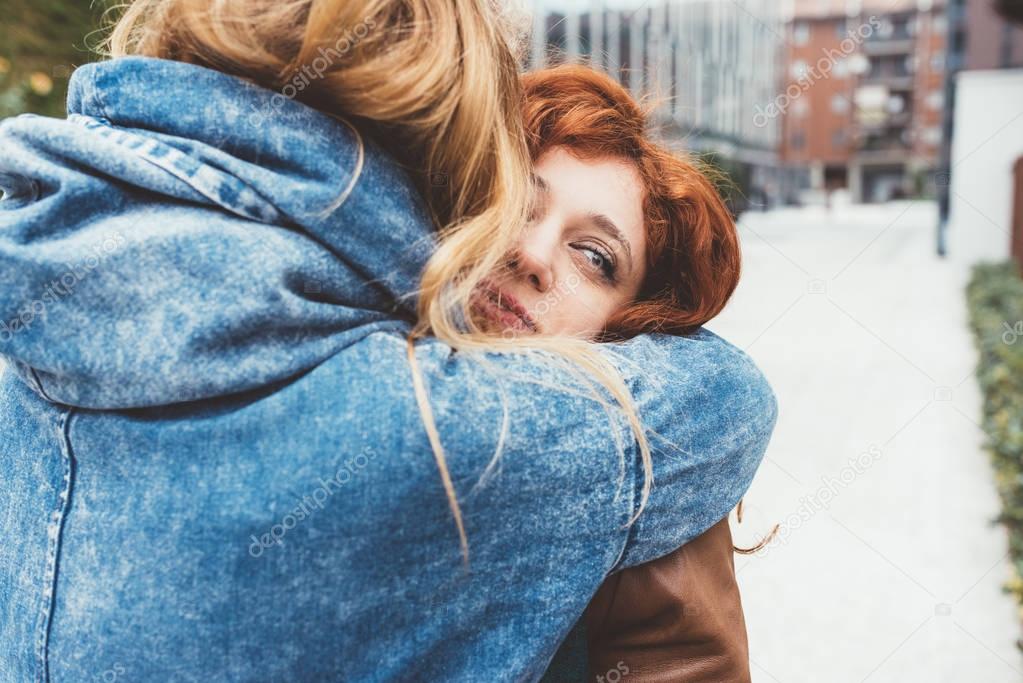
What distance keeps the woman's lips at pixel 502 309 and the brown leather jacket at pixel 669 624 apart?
15.0 inches

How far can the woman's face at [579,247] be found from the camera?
4.37 ft

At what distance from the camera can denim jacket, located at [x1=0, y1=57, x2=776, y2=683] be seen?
0.74 metres

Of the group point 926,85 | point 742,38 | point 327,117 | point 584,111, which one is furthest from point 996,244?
point 926,85

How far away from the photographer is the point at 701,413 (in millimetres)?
994

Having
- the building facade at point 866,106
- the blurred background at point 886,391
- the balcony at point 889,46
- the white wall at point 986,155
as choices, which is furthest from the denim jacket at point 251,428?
the balcony at point 889,46

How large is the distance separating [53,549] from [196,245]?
0.33m

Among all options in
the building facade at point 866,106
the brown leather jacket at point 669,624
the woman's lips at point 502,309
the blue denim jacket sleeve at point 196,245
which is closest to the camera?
the blue denim jacket sleeve at point 196,245

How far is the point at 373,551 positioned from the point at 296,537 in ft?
0.22

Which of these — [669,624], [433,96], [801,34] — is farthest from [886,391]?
[801,34]

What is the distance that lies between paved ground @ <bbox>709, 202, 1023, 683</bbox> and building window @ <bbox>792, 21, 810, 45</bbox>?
178 feet

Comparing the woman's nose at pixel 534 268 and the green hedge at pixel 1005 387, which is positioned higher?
the woman's nose at pixel 534 268

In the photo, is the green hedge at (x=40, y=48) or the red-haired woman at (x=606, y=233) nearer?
the red-haired woman at (x=606, y=233)

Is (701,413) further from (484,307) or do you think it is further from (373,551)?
(373,551)

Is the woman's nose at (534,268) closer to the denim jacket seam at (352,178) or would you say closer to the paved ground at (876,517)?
the denim jacket seam at (352,178)
